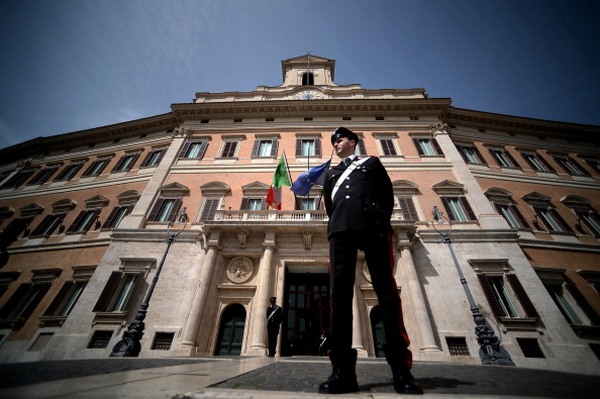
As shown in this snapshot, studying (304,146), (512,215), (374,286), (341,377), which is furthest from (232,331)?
(512,215)

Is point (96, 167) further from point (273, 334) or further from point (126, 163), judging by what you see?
point (273, 334)

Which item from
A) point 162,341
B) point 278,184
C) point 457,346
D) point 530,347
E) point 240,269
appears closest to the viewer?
point 530,347

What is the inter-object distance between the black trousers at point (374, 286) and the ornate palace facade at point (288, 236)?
26.8 ft

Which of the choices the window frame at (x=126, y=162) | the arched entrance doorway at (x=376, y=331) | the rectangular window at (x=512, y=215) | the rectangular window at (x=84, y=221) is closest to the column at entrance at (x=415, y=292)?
the arched entrance doorway at (x=376, y=331)

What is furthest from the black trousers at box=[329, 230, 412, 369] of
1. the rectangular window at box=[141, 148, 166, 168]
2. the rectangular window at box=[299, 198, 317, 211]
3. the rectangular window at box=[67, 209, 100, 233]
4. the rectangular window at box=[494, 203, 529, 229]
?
the rectangular window at box=[141, 148, 166, 168]

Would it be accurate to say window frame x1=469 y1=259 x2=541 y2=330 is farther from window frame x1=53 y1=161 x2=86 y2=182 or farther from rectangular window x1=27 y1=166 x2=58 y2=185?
rectangular window x1=27 y1=166 x2=58 y2=185

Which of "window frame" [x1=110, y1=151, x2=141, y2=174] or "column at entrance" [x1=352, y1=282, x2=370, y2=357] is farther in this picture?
"window frame" [x1=110, y1=151, x2=141, y2=174]

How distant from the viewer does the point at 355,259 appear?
2.20 meters

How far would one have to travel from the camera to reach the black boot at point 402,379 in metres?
1.55

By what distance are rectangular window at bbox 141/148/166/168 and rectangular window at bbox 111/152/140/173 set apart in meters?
0.96

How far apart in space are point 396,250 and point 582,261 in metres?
8.77

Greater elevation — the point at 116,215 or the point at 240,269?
the point at 116,215

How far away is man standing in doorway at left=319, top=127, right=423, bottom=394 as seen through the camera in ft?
5.66

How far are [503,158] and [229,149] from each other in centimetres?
1809
